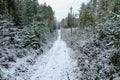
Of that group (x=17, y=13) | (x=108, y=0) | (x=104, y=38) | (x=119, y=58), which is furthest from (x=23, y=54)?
(x=108, y=0)

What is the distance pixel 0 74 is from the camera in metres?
8.79

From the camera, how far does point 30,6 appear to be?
32562 millimetres

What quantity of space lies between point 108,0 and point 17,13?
20085mm

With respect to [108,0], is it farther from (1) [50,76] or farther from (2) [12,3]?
(1) [50,76]

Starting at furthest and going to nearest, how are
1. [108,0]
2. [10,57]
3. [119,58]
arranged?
[108,0]
[10,57]
[119,58]

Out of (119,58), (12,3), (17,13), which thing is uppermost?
(12,3)

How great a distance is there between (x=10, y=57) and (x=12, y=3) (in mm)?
15078

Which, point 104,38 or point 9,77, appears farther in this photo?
point 104,38

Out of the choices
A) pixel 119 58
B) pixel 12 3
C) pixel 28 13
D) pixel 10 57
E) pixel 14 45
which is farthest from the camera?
pixel 28 13

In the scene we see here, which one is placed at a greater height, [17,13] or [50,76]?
[17,13]

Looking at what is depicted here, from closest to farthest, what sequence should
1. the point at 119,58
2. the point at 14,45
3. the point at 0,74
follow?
the point at 119,58
the point at 0,74
the point at 14,45

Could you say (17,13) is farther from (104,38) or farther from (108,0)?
(108,0)

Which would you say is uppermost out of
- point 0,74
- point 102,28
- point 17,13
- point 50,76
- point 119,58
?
point 17,13

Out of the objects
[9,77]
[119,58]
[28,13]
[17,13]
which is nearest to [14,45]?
[9,77]
